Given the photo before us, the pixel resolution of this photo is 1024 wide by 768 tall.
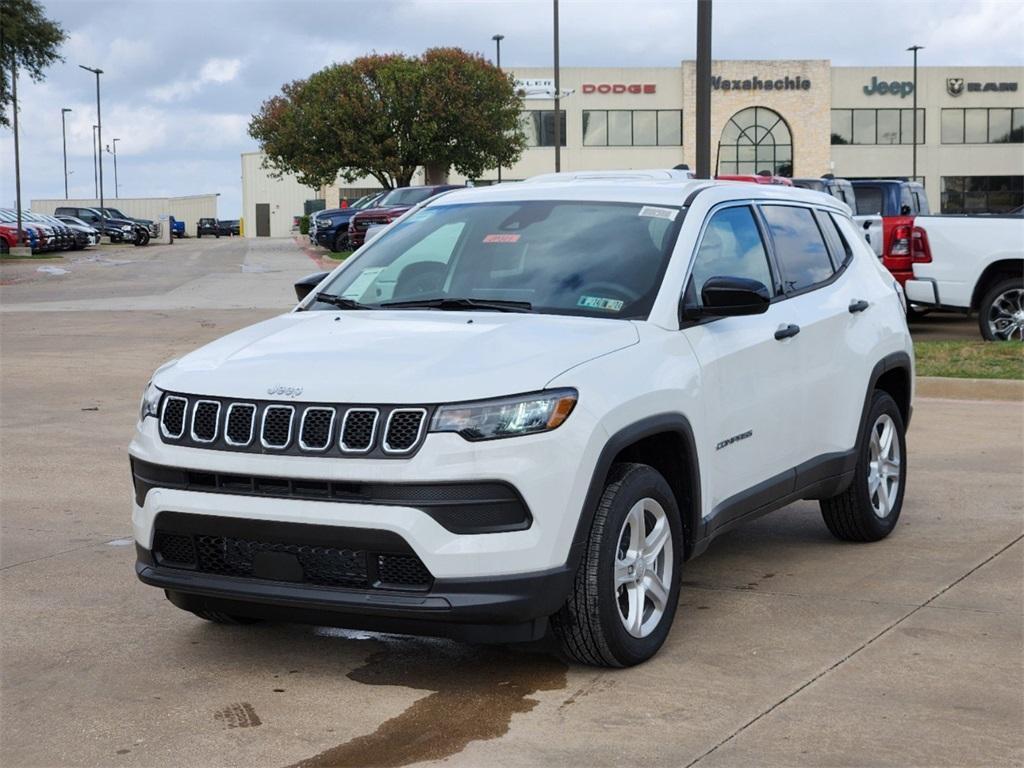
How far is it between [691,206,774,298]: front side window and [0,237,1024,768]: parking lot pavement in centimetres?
138

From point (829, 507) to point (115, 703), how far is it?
3728 mm

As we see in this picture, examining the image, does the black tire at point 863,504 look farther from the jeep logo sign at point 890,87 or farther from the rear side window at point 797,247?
the jeep logo sign at point 890,87

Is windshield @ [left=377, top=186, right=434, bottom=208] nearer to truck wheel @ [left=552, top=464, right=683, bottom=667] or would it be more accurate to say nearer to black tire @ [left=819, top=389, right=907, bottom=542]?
black tire @ [left=819, top=389, right=907, bottom=542]

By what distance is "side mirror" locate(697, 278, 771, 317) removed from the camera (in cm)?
540

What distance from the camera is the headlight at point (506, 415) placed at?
446cm

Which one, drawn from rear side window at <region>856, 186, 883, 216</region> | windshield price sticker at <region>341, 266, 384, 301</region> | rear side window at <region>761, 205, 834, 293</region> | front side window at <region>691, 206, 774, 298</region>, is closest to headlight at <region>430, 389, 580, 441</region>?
front side window at <region>691, 206, 774, 298</region>

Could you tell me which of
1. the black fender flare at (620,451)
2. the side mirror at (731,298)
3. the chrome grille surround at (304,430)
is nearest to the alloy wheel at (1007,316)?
the side mirror at (731,298)

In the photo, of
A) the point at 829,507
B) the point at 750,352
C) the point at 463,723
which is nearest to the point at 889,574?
the point at 829,507

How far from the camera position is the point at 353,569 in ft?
15.0

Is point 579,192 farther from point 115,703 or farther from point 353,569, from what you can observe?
point 115,703

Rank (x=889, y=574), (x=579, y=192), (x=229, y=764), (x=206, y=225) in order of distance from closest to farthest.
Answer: (x=229, y=764) → (x=579, y=192) → (x=889, y=574) → (x=206, y=225)

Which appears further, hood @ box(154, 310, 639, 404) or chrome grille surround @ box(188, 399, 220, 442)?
chrome grille surround @ box(188, 399, 220, 442)

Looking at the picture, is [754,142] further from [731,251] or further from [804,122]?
[731,251]

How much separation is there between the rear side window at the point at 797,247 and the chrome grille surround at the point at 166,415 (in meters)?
2.87
